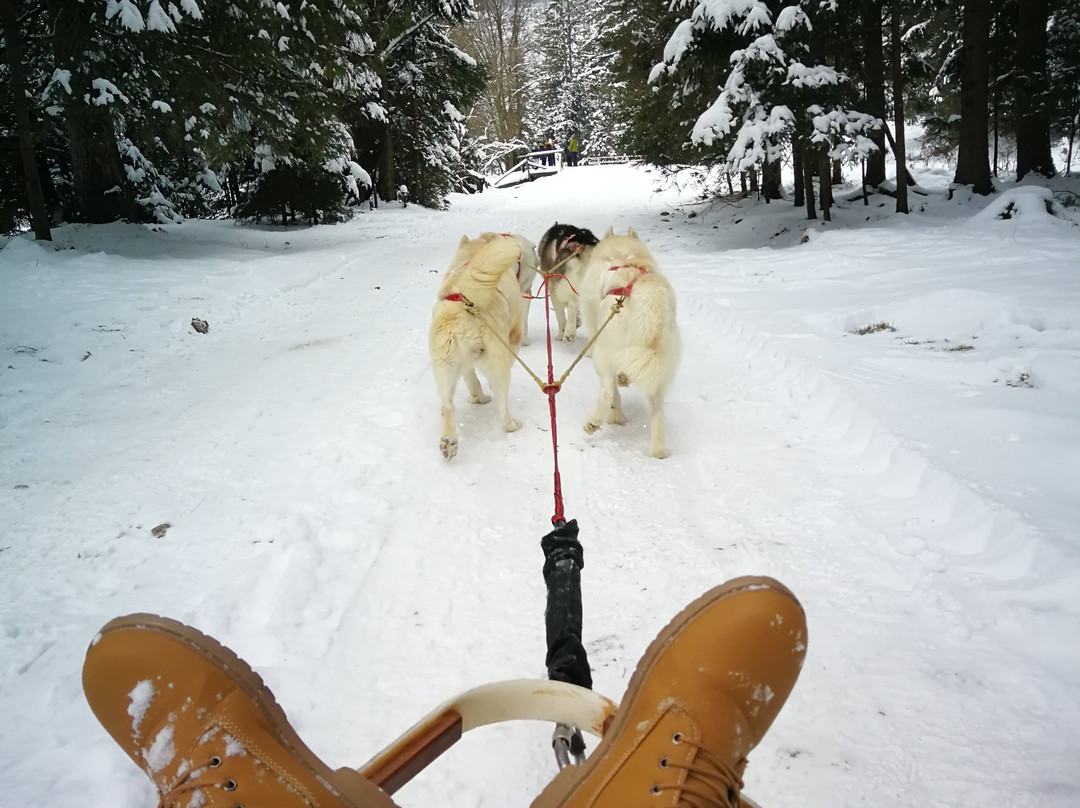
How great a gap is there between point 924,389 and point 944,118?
14216mm

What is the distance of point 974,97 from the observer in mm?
11570

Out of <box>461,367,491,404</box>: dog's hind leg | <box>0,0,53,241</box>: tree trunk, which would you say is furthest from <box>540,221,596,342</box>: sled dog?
<box>0,0,53,241</box>: tree trunk

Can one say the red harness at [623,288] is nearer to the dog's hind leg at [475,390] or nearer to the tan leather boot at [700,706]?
the dog's hind leg at [475,390]

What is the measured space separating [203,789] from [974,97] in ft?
49.7

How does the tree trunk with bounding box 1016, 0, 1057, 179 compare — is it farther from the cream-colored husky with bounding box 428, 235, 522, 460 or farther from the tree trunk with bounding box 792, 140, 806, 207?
the cream-colored husky with bounding box 428, 235, 522, 460

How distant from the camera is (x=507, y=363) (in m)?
4.48

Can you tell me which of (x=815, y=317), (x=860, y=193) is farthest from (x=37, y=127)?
(x=860, y=193)

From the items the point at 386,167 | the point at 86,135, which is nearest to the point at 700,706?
the point at 86,135

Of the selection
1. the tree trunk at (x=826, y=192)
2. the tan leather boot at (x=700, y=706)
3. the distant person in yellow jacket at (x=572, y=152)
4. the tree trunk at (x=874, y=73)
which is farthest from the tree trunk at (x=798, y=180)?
the distant person in yellow jacket at (x=572, y=152)

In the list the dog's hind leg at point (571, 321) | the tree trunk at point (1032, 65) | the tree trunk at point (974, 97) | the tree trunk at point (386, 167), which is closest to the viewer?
the dog's hind leg at point (571, 321)

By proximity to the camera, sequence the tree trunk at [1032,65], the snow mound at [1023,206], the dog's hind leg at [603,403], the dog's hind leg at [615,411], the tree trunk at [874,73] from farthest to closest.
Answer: the tree trunk at [1032,65]
the tree trunk at [874,73]
the snow mound at [1023,206]
the dog's hind leg at [615,411]
the dog's hind leg at [603,403]

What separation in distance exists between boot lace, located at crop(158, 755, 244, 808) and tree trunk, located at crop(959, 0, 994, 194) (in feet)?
42.3

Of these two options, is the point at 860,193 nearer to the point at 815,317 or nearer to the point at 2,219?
the point at 815,317

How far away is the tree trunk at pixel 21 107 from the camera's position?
924 cm
